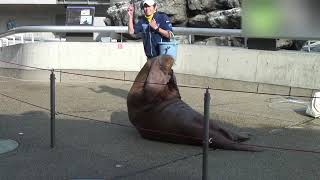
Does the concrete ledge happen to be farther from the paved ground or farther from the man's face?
the man's face

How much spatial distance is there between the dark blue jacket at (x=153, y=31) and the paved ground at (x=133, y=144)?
121 cm

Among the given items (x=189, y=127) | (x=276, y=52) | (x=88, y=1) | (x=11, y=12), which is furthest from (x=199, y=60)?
(x=11, y=12)

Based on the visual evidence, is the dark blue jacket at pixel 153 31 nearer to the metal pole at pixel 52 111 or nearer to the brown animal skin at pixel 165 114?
the brown animal skin at pixel 165 114

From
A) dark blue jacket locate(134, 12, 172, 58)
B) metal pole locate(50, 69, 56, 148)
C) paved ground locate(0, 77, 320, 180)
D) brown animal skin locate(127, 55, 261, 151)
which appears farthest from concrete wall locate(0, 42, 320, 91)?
metal pole locate(50, 69, 56, 148)

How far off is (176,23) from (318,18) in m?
13.2

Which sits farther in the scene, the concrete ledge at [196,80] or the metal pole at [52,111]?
the concrete ledge at [196,80]

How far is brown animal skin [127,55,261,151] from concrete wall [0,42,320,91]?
3.68 meters

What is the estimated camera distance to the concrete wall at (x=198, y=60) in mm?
10609

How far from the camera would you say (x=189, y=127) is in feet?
22.6

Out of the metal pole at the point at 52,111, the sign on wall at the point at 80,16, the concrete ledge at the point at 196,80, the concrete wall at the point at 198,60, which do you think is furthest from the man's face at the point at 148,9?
the sign on wall at the point at 80,16

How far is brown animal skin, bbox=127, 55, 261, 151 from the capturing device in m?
6.91

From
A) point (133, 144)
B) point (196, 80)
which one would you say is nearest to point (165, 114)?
point (133, 144)

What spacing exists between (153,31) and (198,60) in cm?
396

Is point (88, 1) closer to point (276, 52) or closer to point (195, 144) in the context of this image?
point (276, 52)
